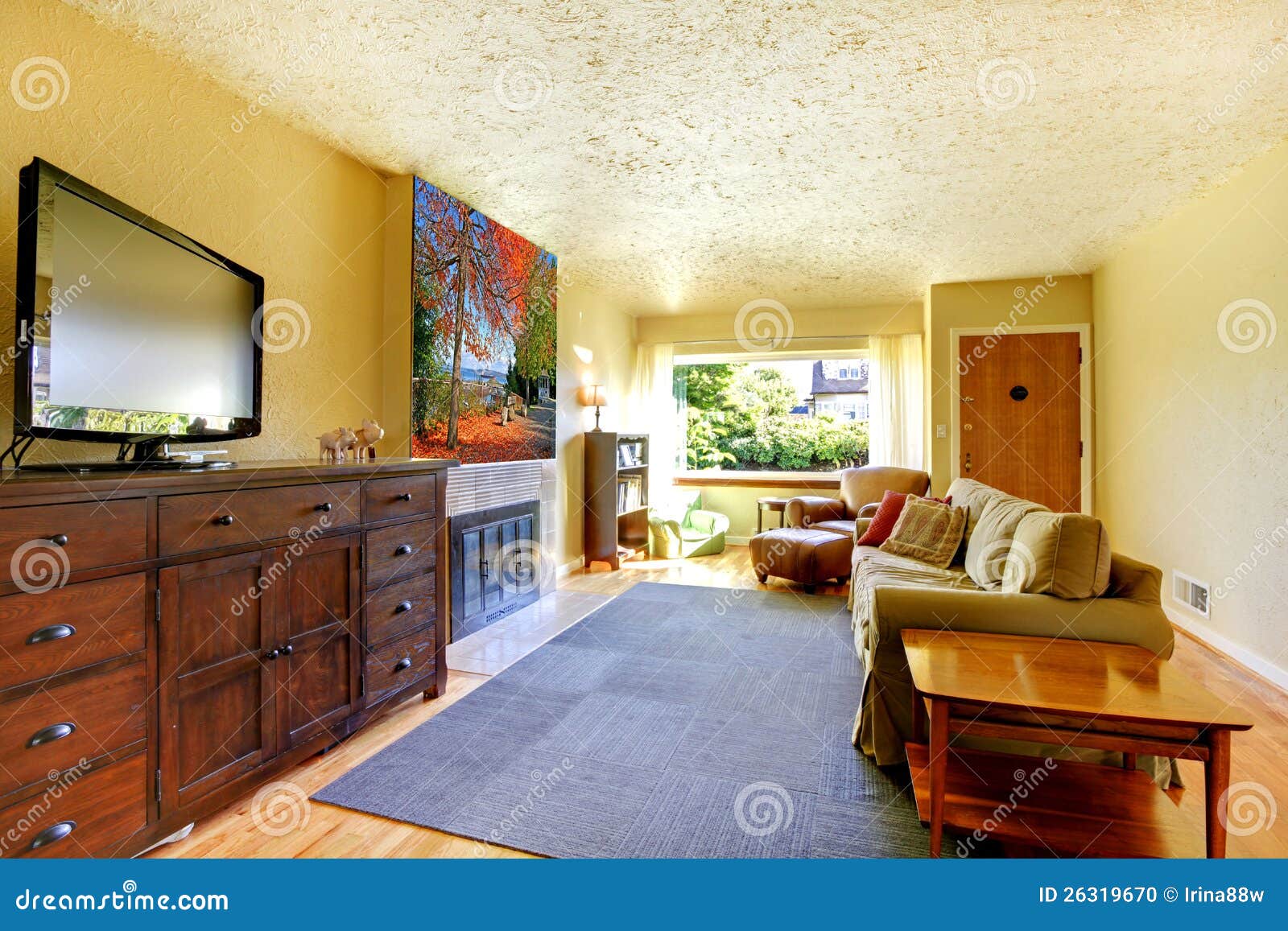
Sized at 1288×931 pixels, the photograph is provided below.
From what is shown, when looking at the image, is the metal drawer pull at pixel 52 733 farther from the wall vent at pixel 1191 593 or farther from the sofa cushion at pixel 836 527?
the wall vent at pixel 1191 593

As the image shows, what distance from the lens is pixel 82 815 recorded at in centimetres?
140

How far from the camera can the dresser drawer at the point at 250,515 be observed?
162 cm

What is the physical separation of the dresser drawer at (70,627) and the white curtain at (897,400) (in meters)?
5.62

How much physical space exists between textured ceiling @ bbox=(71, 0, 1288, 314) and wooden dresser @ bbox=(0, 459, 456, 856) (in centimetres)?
144

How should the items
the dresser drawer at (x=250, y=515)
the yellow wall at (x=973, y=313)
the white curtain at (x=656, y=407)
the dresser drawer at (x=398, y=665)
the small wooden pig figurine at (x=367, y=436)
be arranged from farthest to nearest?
the white curtain at (x=656, y=407), the yellow wall at (x=973, y=313), the small wooden pig figurine at (x=367, y=436), the dresser drawer at (x=398, y=665), the dresser drawer at (x=250, y=515)

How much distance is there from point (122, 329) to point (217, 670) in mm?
963

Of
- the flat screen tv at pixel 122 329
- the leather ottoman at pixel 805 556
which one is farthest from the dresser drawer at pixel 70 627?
the leather ottoman at pixel 805 556

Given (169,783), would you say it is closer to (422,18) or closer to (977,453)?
(422,18)

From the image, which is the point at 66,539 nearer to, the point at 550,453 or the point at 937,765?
the point at 937,765

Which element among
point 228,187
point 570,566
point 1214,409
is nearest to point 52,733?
point 228,187

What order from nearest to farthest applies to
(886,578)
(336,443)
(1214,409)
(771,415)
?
(336,443) < (886,578) < (1214,409) < (771,415)

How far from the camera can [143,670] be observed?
1530 mm
